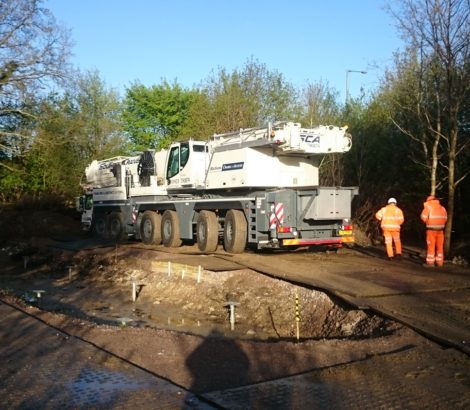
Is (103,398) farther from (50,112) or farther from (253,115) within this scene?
(50,112)

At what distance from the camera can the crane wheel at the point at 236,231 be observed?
1470cm

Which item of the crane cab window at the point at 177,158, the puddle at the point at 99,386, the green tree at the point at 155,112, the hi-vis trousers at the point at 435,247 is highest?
the green tree at the point at 155,112

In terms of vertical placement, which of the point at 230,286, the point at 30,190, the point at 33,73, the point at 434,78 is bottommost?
the point at 230,286

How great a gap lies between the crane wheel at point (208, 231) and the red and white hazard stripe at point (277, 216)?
88.9 inches

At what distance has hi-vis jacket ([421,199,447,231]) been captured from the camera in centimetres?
1230

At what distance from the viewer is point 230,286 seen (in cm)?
1178

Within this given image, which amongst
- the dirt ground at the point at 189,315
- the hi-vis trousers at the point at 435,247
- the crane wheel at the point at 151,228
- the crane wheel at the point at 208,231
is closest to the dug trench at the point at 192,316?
the dirt ground at the point at 189,315

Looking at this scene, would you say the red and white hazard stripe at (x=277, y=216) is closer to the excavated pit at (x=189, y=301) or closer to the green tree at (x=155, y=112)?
the excavated pit at (x=189, y=301)

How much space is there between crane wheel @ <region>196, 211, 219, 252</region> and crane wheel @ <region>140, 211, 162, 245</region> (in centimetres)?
277

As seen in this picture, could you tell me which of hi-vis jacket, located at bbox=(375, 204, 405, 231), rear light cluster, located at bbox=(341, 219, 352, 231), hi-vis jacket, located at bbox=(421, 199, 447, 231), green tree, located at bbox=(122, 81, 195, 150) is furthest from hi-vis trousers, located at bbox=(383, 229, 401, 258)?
green tree, located at bbox=(122, 81, 195, 150)

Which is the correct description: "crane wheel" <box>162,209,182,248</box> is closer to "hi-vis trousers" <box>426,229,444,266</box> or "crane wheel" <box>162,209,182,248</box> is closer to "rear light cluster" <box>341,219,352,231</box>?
"rear light cluster" <box>341,219,352,231</box>

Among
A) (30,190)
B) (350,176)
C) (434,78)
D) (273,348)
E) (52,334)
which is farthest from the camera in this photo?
(30,190)

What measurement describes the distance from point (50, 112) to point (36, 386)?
75.8 feet

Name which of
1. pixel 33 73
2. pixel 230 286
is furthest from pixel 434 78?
pixel 33 73
